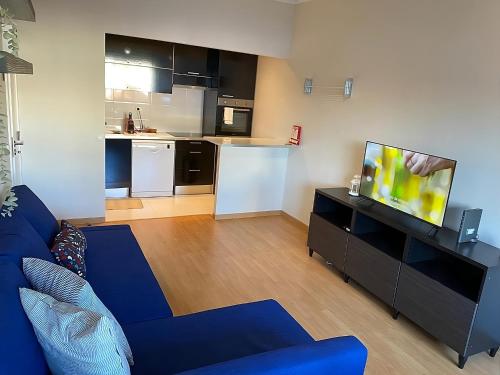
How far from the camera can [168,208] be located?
203 inches

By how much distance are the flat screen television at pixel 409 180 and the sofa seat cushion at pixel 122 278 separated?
1959 millimetres

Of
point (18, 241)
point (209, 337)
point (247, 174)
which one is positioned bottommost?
point (209, 337)

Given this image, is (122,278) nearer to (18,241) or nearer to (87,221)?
(18,241)


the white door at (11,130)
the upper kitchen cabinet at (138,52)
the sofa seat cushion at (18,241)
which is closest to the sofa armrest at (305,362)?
the sofa seat cushion at (18,241)

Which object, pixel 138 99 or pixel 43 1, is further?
pixel 138 99

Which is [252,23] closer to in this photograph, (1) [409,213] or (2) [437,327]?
(1) [409,213]

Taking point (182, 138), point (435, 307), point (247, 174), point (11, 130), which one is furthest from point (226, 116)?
point (435, 307)

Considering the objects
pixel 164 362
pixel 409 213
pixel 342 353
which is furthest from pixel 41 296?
pixel 409 213

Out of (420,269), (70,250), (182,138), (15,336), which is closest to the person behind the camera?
(15,336)

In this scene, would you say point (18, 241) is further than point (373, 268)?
No

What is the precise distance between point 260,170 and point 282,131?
65 cm

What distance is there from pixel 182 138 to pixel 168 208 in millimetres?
1018

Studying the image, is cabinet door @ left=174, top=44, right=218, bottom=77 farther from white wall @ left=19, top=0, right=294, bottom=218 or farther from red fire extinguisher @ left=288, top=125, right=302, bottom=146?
red fire extinguisher @ left=288, top=125, right=302, bottom=146

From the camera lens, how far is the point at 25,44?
362 cm
